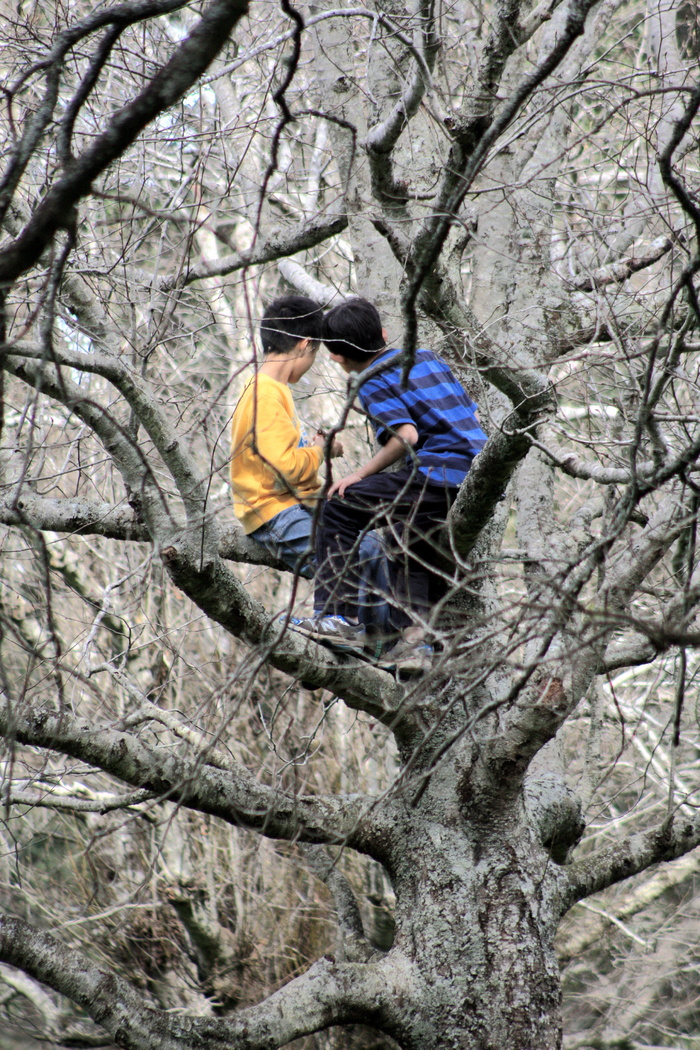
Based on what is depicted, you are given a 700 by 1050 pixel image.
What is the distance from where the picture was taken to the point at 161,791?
132 inches

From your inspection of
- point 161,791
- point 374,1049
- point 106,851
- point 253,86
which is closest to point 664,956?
point 374,1049

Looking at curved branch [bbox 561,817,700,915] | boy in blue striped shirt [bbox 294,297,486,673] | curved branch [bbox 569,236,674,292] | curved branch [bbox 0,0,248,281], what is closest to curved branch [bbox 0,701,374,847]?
boy in blue striped shirt [bbox 294,297,486,673]

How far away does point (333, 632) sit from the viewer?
319 centimetres

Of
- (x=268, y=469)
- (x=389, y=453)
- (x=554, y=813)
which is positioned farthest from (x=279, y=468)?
(x=554, y=813)

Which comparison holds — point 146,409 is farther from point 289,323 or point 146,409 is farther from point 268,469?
point 289,323

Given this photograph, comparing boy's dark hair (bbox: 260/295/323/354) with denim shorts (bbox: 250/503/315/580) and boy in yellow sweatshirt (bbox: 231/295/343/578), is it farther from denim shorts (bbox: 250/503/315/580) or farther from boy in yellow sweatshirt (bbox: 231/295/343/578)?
denim shorts (bbox: 250/503/315/580)

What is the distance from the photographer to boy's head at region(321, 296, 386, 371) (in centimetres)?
342

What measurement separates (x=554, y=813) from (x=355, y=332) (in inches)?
86.0

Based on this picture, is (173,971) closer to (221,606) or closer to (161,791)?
(161,791)

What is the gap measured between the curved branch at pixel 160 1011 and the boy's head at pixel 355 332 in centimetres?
233

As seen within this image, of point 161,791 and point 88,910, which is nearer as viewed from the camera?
point 161,791

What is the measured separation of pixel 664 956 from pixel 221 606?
585 centimetres

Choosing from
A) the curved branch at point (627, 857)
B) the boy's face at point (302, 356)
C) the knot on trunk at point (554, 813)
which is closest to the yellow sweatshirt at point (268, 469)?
the boy's face at point (302, 356)

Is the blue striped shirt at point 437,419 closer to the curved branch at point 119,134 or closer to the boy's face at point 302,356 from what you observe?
the boy's face at point 302,356
